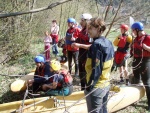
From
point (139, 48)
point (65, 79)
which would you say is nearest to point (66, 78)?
point (65, 79)

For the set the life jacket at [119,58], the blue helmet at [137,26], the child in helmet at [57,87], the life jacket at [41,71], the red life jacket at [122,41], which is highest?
the blue helmet at [137,26]

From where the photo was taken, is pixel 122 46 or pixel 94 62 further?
pixel 122 46

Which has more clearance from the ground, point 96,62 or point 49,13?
point 49,13

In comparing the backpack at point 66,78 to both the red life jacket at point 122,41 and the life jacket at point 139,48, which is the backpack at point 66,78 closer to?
the life jacket at point 139,48

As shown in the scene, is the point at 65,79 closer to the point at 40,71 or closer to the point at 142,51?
the point at 40,71

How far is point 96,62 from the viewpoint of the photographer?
8.16ft

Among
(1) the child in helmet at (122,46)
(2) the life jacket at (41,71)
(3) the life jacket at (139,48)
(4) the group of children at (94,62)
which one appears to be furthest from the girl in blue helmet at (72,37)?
(3) the life jacket at (139,48)

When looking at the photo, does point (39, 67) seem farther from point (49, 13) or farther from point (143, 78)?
point (49, 13)

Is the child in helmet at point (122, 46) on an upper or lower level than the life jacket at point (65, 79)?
upper

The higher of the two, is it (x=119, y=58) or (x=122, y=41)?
(x=122, y=41)

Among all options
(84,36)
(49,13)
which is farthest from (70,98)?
(49,13)

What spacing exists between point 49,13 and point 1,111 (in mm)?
8015

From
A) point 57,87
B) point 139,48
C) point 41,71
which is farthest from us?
point 41,71

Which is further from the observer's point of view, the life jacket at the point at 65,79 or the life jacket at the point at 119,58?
the life jacket at the point at 119,58
